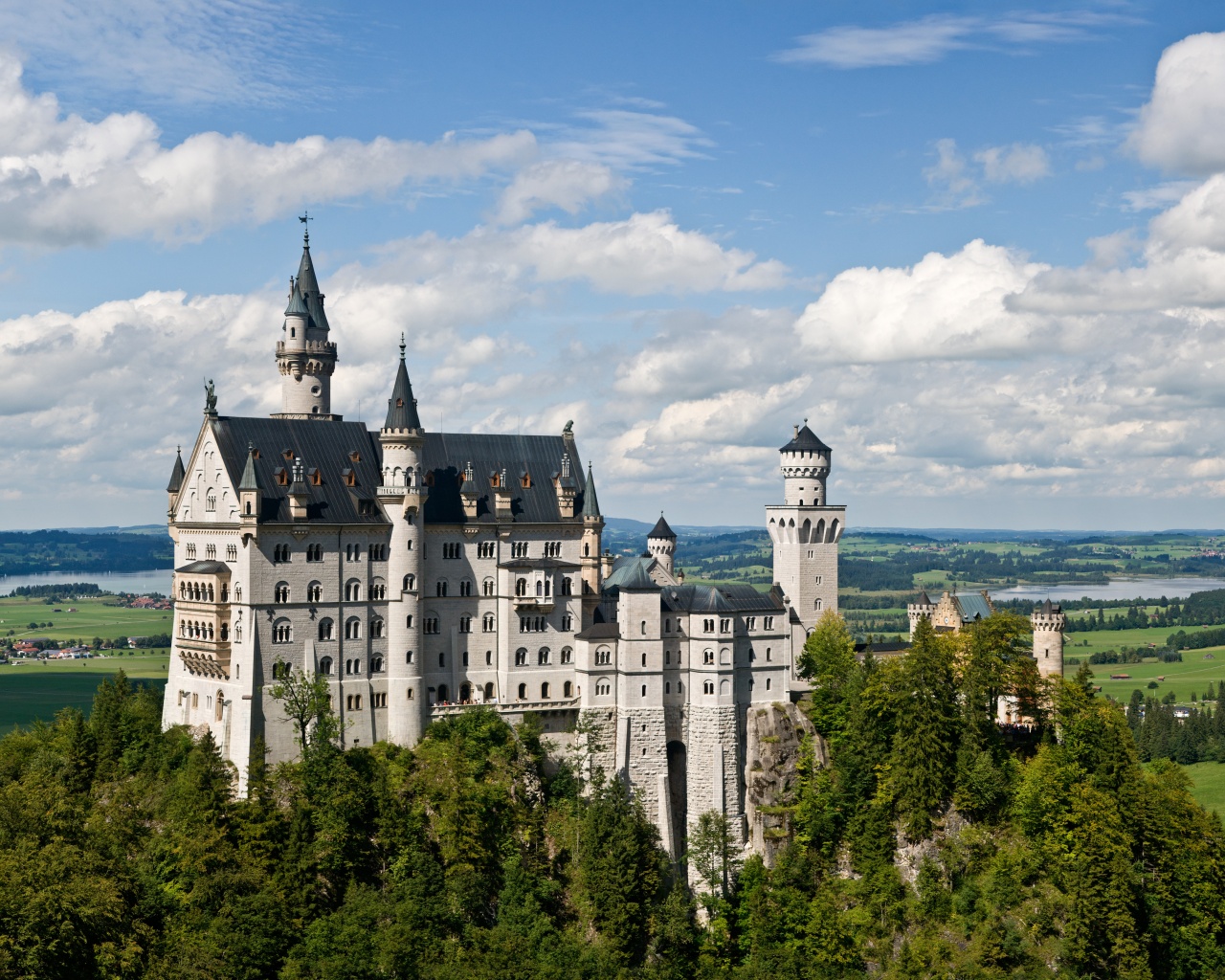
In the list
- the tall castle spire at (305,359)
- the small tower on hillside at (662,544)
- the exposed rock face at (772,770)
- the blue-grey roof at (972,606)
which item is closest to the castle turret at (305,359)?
the tall castle spire at (305,359)

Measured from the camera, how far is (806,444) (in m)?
116

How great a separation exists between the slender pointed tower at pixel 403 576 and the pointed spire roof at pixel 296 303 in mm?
14656

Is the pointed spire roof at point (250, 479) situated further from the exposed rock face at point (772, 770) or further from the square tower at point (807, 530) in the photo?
the square tower at point (807, 530)

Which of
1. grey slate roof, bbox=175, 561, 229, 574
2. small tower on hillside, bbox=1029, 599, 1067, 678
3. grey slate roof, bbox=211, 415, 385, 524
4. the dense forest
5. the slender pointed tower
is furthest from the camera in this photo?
small tower on hillside, bbox=1029, 599, 1067, 678

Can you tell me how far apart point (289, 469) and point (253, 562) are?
714 cm

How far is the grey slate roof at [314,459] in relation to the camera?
93375 millimetres

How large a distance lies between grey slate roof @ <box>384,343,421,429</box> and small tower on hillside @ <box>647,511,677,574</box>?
85.4 ft

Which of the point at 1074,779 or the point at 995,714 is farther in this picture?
the point at 995,714

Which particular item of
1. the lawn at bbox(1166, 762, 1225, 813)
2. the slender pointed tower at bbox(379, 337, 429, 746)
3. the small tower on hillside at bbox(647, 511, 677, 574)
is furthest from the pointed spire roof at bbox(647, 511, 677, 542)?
the lawn at bbox(1166, 762, 1225, 813)

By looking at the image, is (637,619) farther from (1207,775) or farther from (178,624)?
(1207,775)

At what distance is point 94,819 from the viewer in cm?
8938

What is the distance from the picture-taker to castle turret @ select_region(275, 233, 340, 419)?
105875 mm

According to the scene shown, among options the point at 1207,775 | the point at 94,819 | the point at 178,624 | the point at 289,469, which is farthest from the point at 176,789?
the point at 1207,775

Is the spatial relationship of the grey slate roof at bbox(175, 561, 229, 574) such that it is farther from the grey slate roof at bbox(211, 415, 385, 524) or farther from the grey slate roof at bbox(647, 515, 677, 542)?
the grey slate roof at bbox(647, 515, 677, 542)
